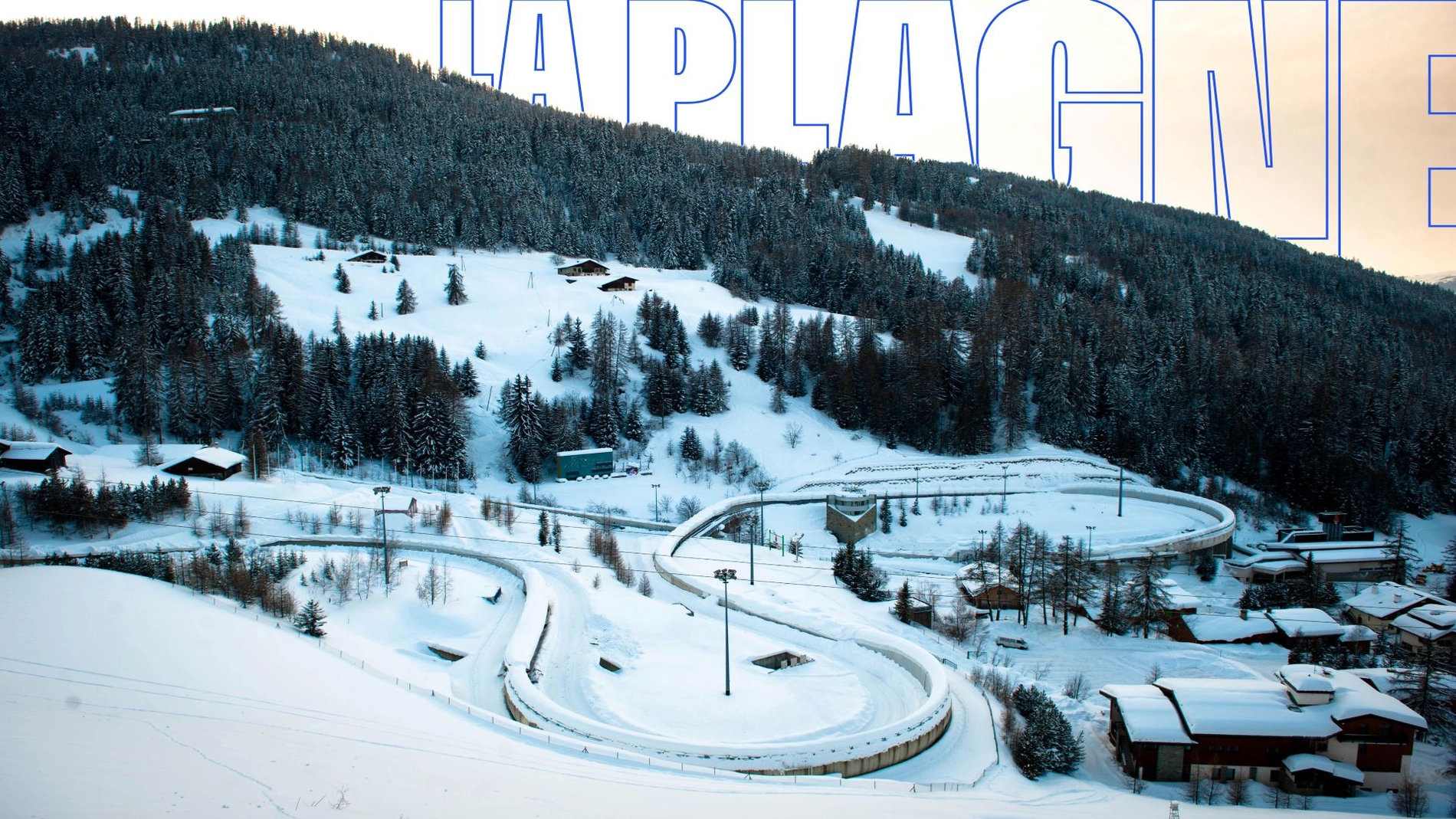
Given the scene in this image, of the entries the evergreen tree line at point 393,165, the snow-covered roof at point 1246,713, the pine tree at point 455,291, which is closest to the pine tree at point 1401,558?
the snow-covered roof at point 1246,713

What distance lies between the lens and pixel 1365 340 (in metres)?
85.2

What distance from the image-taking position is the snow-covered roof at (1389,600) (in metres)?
32.9

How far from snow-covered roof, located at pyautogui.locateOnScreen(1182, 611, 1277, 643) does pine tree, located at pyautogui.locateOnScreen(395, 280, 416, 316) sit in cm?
6207

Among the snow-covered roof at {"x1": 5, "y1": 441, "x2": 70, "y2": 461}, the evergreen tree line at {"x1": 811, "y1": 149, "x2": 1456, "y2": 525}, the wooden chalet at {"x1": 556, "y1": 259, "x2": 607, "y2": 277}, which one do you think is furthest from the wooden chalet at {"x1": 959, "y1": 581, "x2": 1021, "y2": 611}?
the wooden chalet at {"x1": 556, "y1": 259, "x2": 607, "y2": 277}

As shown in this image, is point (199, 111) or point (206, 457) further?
point (199, 111)

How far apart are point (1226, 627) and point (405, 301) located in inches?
2516

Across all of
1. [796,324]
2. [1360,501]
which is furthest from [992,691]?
[796,324]

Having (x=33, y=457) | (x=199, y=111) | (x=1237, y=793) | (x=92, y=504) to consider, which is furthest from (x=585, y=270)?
(x=199, y=111)

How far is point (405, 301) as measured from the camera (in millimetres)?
67938

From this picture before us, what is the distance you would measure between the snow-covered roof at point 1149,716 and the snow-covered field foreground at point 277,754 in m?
2.43

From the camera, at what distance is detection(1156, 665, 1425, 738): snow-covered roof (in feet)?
65.5

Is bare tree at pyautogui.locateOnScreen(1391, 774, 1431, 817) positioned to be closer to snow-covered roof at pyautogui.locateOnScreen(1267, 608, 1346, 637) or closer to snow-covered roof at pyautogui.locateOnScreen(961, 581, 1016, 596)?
snow-covered roof at pyautogui.locateOnScreen(1267, 608, 1346, 637)

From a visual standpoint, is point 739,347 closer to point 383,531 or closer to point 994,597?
point 994,597

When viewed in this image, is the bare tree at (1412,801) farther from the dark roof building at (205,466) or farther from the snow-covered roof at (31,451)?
the snow-covered roof at (31,451)
